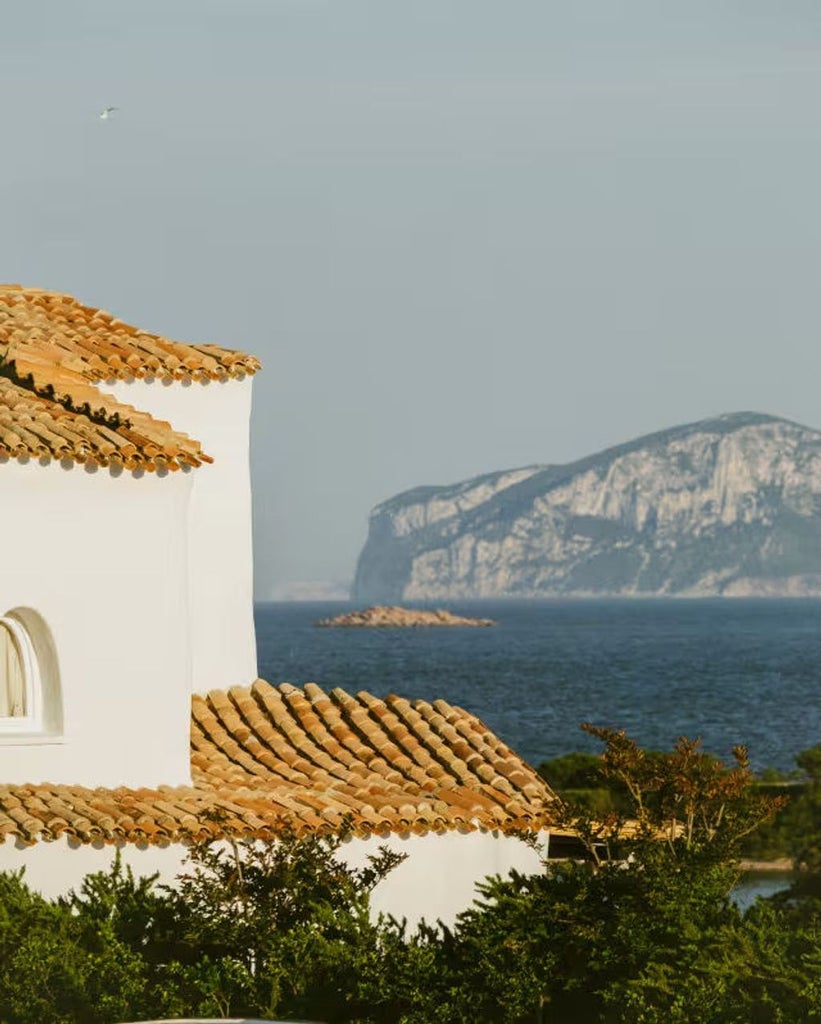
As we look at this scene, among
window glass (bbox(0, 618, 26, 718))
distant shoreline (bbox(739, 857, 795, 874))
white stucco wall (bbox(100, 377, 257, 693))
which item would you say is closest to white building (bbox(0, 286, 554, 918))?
window glass (bbox(0, 618, 26, 718))

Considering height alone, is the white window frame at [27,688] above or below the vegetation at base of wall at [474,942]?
above

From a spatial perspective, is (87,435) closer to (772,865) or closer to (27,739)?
(27,739)

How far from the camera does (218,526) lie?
2316cm

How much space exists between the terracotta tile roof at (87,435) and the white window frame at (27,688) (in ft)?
4.98

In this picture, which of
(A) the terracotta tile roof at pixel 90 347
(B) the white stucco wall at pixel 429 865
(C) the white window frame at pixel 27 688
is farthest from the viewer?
(A) the terracotta tile roof at pixel 90 347

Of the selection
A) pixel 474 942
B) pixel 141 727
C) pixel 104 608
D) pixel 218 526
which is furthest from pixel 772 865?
pixel 474 942

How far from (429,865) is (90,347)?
6.50 meters

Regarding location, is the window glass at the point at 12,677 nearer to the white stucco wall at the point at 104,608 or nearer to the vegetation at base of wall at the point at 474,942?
the white stucco wall at the point at 104,608

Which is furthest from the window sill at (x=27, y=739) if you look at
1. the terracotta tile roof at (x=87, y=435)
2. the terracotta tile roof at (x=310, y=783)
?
the terracotta tile roof at (x=87, y=435)

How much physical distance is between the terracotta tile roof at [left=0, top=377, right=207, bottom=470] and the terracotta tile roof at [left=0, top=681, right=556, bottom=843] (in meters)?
2.78

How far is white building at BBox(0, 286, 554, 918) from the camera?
1788cm

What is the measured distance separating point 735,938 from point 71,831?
17.6 ft

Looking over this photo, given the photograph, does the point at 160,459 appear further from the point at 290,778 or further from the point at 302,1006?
the point at 302,1006

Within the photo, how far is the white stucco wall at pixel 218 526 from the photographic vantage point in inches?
881
